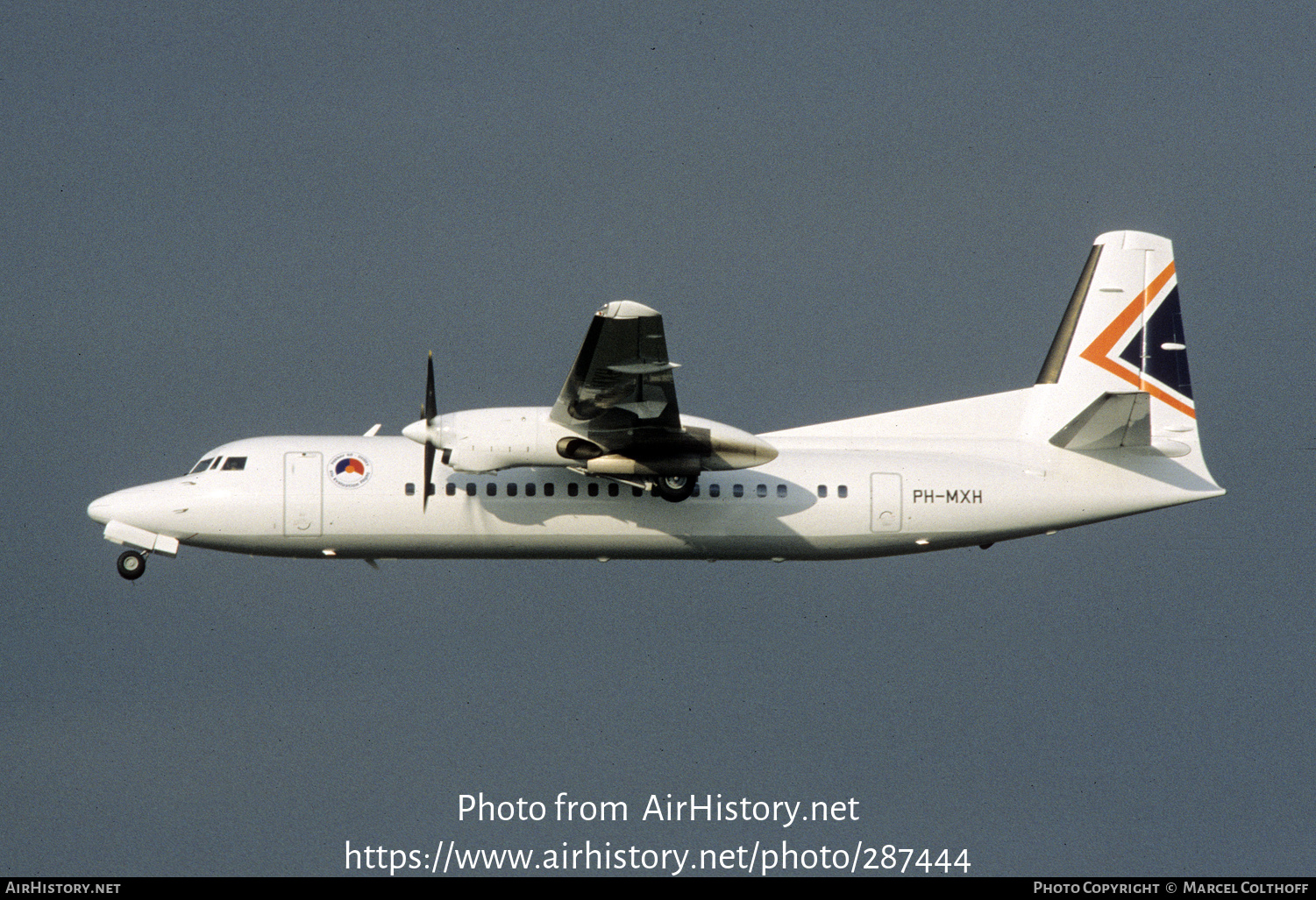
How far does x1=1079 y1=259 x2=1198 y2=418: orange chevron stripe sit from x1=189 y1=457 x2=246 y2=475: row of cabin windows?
11.7 meters

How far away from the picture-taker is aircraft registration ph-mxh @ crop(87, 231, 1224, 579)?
73.9ft

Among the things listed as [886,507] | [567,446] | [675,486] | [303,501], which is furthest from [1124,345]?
[303,501]

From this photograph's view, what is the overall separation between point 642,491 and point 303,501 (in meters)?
4.34

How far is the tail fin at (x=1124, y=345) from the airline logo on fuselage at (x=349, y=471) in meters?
9.09

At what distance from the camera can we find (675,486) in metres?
23.0

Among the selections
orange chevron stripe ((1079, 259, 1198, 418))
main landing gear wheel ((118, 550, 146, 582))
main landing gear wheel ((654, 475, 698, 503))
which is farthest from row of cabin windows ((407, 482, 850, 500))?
orange chevron stripe ((1079, 259, 1198, 418))

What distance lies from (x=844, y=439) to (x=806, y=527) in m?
1.80

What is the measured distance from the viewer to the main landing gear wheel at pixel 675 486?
2291 cm

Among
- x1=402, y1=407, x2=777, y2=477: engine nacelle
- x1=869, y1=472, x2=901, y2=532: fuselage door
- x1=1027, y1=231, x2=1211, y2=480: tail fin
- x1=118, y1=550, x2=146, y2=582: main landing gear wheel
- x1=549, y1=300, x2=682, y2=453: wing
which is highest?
x1=1027, y1=231, x2=1211, y2=480: tail fin

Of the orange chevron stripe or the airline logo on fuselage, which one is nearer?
the airline logo on fuselage

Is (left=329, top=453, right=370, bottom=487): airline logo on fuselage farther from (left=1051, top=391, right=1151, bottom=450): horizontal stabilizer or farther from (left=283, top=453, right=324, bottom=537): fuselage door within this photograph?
(left=1051, top=391, right=1151, bottom=450): horizontal stabilizer

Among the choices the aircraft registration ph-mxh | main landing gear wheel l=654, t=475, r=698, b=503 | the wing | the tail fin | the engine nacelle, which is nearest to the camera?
the wing
